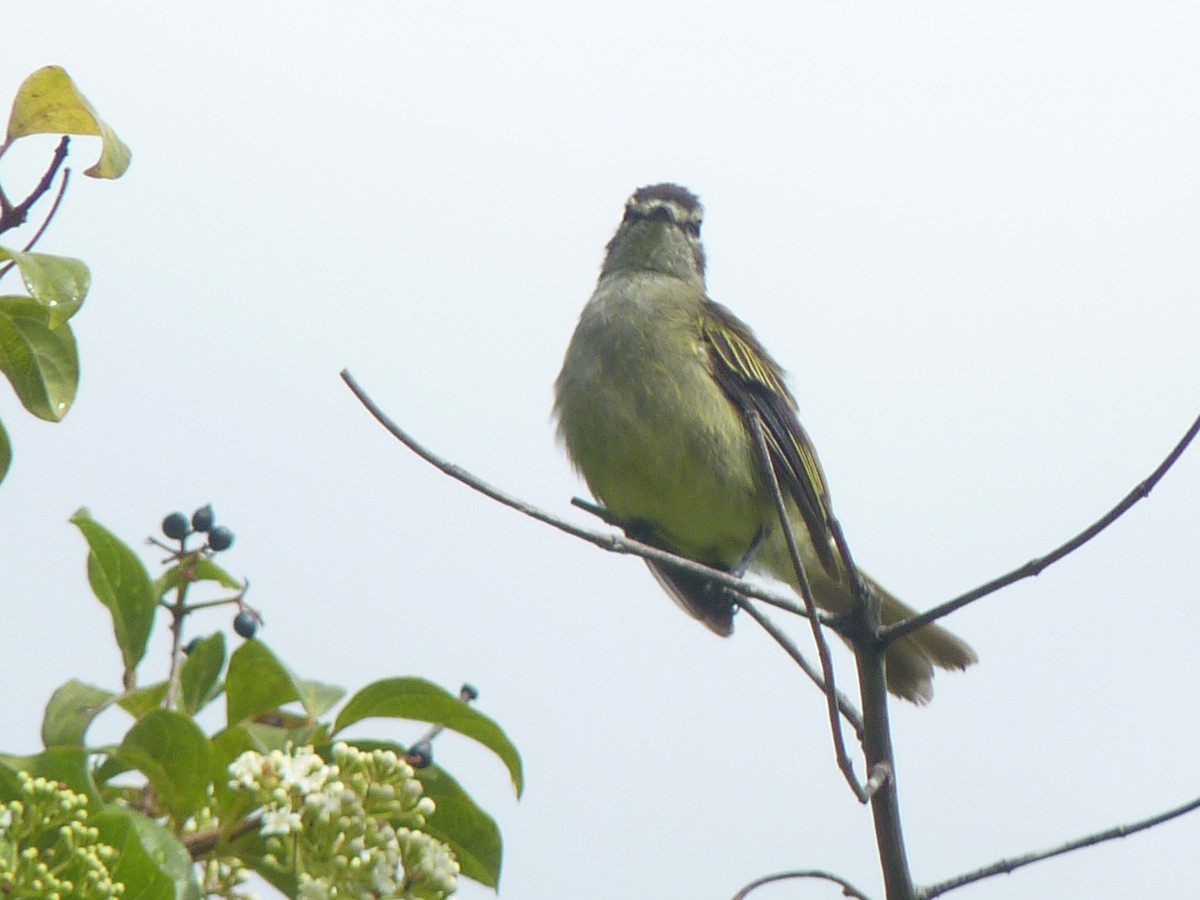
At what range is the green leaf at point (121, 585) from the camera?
220cm

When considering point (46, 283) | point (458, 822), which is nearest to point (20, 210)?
point (46, 283)

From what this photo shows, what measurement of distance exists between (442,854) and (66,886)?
43cm

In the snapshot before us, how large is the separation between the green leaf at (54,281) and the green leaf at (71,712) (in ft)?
1.69

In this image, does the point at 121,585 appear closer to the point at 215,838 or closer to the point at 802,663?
the point at 215,838

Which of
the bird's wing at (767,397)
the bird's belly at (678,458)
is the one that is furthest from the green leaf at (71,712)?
the bird's belly at (678,458)

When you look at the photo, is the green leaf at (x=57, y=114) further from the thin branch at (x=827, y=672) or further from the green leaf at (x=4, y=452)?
the thin branch at (x=827, y=672)

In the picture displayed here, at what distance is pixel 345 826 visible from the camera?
177 cm

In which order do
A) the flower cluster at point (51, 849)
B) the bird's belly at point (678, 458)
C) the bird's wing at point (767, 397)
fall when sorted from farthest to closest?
the bird's belly at point (678, 458), the bird's wing at point (767, 397), the flower cluster at point (51, 849)

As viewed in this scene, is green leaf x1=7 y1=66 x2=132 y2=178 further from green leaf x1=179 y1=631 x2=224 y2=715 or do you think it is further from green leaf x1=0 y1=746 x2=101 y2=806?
green leaf x1=0 y1=746 x2=101 y2=806

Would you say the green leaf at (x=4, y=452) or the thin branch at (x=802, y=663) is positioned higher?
the thin branch at (x=802, y=663)

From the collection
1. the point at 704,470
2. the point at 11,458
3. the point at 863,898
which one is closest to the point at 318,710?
the point at 11,458

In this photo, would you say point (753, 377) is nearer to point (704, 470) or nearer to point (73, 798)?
point (704, 470)

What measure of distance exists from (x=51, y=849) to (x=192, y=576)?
646 mm

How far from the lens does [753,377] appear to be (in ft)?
19.1
